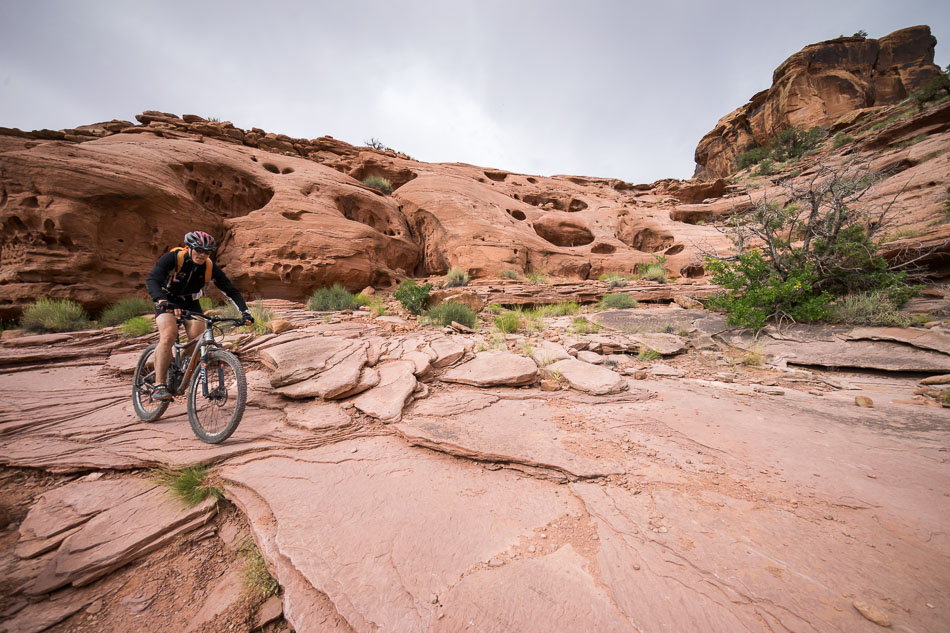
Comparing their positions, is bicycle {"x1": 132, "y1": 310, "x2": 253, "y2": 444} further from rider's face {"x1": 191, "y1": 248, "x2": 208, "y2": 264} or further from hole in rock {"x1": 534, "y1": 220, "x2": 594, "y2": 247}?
hole in rock {"x1": 534, "y1": 220, "x2": 594, "y2": 247}

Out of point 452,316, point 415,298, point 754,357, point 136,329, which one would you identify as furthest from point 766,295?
point 136,329

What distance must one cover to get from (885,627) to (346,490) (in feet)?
8.37

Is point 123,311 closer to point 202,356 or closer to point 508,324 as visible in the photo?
point 202,356

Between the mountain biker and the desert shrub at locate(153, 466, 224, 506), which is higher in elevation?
the mountain biker

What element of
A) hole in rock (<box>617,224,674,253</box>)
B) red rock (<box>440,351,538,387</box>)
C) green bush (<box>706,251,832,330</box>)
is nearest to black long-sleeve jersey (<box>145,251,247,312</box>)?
red rock (<box>440,351,538,387</box>)

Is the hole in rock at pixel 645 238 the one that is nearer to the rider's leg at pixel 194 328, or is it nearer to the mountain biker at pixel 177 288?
the mountain biker at pixel 177 288

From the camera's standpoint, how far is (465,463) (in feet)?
7.47

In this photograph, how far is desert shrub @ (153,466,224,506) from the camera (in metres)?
2.01

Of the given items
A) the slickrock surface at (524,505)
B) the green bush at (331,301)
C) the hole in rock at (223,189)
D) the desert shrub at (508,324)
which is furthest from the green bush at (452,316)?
the hole in rock at (223,189)

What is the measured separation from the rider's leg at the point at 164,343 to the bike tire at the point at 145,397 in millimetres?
111

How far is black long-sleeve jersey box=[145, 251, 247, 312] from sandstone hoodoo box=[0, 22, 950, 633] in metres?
1.07

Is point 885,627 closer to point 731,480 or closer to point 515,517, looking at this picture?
point 731,480

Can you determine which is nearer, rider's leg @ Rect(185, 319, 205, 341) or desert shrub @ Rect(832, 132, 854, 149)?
rider's leg @ Rect(185, 319, 205, 341)

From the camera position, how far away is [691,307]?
787 centimetres
